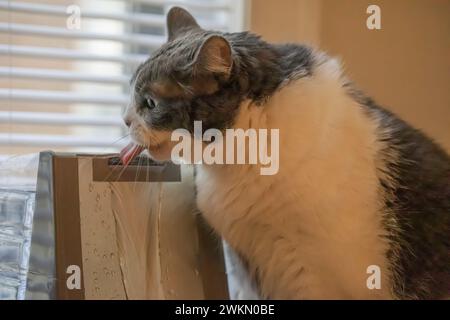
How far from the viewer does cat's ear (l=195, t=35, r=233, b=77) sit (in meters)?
0.84

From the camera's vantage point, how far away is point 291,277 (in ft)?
3.20

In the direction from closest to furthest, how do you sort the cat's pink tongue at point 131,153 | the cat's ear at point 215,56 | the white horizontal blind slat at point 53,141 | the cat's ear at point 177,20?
1. the cat's ear at point 215,56
2. the cat's pink tongue at point 131,153
3. the cat's ear at point 177,20
4. the white horizontal blind slat at point 53,141

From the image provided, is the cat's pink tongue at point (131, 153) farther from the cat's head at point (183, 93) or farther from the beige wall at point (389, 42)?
the beige wall at point (389, 42)

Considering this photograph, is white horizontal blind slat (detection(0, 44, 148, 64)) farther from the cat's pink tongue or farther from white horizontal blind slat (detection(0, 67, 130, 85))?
the cat's pink tongue

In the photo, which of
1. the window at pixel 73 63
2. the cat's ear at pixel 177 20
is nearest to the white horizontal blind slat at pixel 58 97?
the window at pixel 73 63

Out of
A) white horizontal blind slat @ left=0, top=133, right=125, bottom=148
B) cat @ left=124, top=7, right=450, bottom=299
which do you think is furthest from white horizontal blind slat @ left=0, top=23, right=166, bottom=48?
cat @ left=124, top=7, right=450, bottom=299

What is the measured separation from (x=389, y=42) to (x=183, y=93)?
0.74 metres

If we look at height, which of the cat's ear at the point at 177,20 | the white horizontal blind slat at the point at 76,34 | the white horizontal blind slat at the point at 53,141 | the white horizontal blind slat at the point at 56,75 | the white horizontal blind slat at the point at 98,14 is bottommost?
the white horizontal blind slat at the point at 53,141

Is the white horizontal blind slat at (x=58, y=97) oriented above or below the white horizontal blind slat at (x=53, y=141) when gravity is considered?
above

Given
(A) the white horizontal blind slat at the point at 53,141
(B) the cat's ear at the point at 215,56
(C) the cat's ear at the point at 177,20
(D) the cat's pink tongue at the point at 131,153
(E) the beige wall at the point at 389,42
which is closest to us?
(B) the cat's ear at the point at 215,56

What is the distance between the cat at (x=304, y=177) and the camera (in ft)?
2.99

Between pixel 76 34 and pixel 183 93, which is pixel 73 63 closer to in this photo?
pixel 76 34

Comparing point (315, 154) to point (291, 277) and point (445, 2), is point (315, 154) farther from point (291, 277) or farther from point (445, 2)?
point (445, 2)

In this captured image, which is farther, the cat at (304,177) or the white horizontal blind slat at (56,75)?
the white horizontal blind slat at (56,75)
